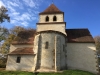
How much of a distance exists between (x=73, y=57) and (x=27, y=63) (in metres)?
8.25

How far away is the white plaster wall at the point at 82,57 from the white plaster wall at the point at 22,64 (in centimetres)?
658

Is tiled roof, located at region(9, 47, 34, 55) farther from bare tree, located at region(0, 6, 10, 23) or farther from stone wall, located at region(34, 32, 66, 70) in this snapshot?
bare tree, located at region(0, 6, 10, 23)

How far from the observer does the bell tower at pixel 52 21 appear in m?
25.5

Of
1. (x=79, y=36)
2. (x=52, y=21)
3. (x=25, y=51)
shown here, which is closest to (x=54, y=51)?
(x=25, y=51)

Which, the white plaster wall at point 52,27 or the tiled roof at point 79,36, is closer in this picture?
the tiled roof at point 79,36

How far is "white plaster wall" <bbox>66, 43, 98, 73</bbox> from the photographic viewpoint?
22406mm

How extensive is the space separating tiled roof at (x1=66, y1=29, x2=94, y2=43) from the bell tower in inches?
76.5

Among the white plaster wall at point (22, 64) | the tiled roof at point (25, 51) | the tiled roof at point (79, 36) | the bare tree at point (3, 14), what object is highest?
the bare tree at point (3, 14)

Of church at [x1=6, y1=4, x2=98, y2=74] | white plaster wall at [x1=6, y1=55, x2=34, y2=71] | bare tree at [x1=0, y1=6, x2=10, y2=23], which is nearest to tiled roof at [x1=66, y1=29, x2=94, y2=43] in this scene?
church at [x1=6, y1=4, x2=98, y2=74]

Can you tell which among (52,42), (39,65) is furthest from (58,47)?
(39,65)

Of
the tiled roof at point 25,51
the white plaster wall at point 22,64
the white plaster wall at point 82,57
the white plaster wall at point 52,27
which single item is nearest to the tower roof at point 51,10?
the white plaster wall at point 52,27

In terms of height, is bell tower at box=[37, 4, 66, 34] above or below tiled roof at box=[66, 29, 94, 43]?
above

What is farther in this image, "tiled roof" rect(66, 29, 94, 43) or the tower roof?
the tower roof

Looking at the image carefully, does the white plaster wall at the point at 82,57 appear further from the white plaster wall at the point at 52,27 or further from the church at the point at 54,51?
the white plaster wall at the point at 52,27
